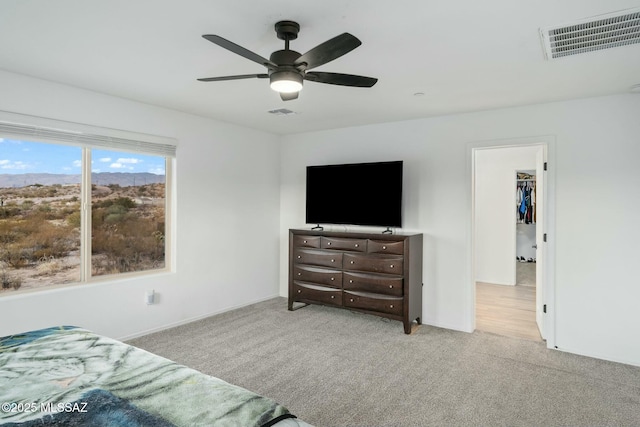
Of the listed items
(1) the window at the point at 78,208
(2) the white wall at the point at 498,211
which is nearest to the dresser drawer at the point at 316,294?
(1) the window at the point at 78,208

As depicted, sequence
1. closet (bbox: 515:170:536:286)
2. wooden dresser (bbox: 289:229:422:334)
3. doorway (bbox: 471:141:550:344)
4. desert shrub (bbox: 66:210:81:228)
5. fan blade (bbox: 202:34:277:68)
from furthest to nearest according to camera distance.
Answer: closet (bbox: 515:170:536:286)
doorway (bbox: 471:141:550:344)
wooden dresser (bbox: 289:229:422:334)
desert shrub (bbox: 66:210:81:228)
fan blade (bbox: 202:34:277:68)

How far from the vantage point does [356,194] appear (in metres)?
4.80

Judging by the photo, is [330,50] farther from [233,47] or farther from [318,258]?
[318,258]

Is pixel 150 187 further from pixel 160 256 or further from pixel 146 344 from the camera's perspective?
pixel 146 344

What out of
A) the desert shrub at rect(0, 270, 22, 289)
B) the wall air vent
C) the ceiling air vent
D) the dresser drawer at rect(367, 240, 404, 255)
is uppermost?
the wall air vent

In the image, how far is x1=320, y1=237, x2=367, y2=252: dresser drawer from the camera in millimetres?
4508

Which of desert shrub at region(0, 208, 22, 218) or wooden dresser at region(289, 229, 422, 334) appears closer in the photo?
desert shrub at region(0, 208, 22, 218)

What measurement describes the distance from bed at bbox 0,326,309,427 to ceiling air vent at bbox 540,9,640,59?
2.62m

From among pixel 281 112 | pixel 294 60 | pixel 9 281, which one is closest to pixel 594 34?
pixel 294 60

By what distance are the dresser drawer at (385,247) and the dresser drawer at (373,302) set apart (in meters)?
0.51

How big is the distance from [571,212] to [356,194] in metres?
2.32

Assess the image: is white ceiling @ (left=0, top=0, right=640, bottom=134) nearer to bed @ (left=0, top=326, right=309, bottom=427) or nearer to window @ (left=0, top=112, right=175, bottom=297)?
window @ (left=0, top=112, right=175, bottom=297)

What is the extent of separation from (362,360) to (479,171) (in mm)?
4941

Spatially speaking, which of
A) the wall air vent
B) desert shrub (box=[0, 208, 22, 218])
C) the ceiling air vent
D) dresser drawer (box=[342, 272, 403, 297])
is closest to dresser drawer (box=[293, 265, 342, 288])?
dresser drawer (box=[342, 272, 403, 297])
